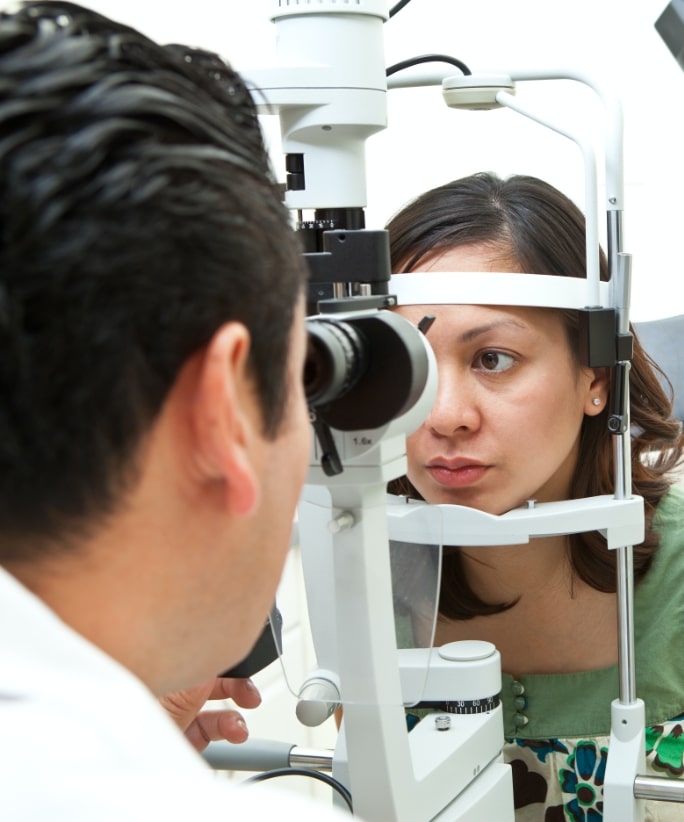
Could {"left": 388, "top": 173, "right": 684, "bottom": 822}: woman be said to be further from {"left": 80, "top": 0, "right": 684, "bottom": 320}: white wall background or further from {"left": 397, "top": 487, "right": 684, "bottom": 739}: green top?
{"left": 80, "top": 0, "right": 684, "bottom": 320}: white wall background

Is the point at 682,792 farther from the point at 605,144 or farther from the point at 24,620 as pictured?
the point at 24,620

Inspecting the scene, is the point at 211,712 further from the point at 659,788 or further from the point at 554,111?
the point at 554,111

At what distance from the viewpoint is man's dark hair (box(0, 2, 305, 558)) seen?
45 centimetres

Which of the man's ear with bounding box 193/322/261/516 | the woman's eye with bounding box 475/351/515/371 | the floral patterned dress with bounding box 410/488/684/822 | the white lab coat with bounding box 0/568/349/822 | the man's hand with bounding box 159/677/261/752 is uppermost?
the man's ear with bounding box 193/322/261/516

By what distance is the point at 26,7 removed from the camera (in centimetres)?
54

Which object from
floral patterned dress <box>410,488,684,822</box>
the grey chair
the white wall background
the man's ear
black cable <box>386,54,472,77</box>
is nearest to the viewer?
the man's ear

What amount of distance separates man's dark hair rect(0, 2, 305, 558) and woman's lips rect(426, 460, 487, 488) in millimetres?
664

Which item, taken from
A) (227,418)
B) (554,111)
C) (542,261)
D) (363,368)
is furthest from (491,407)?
(554,111)

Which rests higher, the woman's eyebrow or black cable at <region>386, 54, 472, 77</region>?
black cable at <region>386, 54, 472, 77</region>

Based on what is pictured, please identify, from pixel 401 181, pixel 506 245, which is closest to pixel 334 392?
pixel 506 245

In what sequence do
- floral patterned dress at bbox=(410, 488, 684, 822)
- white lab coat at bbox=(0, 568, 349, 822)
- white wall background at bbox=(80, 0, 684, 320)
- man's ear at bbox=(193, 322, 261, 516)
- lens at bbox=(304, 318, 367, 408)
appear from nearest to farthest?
white lab coat at bbox=(0, 568, 349, 822) < man's ear at bbox=(193, 322, 261, 516) < lens at bbox=(304, 318, 367, 408) < floral patterned dress at bbox=(410, 488, 684, 822) < white wall background at bbox=(80, 0, 684, 320)

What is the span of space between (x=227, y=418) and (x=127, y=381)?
5cm

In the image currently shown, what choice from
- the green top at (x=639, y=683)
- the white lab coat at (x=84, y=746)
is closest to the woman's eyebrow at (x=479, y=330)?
the green top at (x=639, y=683)

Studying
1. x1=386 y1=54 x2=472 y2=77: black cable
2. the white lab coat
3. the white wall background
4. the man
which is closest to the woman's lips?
x1=386 y1=54 x2=472 y2=77: black cable
